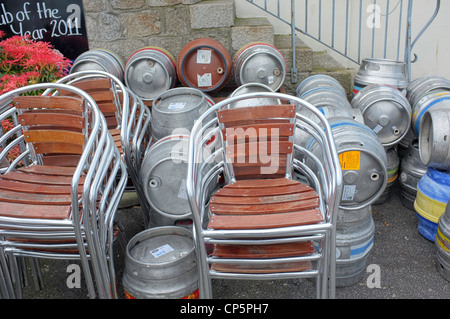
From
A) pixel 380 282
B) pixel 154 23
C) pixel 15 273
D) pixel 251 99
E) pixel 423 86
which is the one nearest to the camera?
pixel 15 273

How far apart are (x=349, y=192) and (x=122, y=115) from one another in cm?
155

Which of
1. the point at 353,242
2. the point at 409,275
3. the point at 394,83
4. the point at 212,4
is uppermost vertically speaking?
the point at 212,4

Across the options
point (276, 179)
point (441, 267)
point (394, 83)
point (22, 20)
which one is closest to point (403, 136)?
point (394, 83)

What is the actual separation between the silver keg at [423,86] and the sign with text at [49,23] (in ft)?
11.0

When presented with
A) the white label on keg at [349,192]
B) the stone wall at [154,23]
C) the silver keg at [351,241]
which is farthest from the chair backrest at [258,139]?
the stone wall at [154,23]

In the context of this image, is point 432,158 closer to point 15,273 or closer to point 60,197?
point 60,197

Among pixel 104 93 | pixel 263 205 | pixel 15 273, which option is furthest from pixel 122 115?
pixel 263 205

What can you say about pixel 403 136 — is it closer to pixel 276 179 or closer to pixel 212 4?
pixel 276 179

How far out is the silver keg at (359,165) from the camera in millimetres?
2289

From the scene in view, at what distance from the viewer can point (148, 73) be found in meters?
3.84

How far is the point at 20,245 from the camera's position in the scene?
207 centimetres
